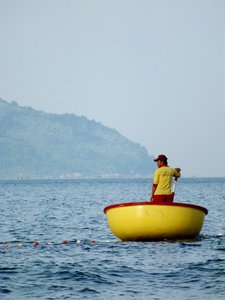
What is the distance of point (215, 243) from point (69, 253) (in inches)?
202

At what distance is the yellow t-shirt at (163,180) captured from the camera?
24.6 meters

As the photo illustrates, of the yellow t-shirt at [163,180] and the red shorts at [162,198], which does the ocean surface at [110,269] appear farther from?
the yellow t-shirt at [163,180]

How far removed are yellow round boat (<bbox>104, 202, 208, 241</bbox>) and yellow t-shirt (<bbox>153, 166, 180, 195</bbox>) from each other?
796mm

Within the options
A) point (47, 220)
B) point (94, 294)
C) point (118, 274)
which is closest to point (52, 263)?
point (118, 274)

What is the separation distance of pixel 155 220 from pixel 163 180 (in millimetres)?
1304

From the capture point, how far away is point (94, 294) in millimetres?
16797

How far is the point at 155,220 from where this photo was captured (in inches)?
951

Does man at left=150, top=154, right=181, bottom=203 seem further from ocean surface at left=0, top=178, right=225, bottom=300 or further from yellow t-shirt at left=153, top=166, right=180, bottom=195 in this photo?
ocean surface at left=0, top=178, right=225, bottom=300

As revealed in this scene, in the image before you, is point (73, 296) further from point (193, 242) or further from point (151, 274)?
point (193, 242)

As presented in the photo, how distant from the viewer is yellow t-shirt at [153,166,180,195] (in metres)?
24.6

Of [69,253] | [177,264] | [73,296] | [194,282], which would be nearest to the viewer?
[73,296]

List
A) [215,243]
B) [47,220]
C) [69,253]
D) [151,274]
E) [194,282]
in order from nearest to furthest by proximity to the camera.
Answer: [194,282] → [151,274] → [69,253] → [215,243] → [47,220]

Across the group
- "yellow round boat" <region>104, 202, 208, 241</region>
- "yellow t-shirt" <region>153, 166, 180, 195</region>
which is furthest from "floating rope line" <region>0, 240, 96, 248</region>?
"yellow t-shirt" <region>153, 166, 180, 195</region>

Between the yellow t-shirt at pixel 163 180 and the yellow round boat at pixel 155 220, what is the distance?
0.80m
